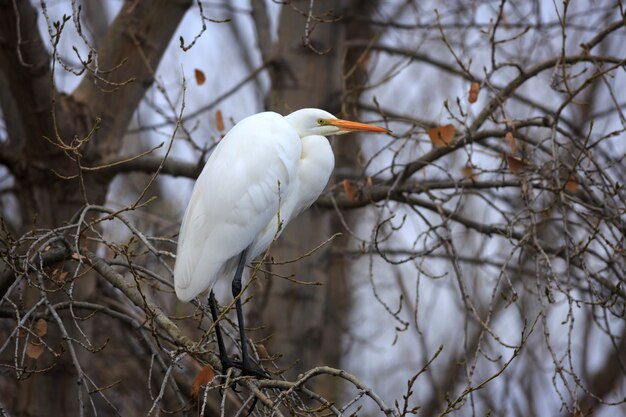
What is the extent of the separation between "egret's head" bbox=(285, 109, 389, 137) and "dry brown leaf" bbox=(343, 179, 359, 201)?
25.7 inches

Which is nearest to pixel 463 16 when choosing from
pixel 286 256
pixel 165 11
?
pixel 286 256

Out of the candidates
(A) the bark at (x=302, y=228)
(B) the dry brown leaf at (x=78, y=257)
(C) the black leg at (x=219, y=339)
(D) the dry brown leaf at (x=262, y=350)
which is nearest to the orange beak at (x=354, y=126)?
(C) the black leg at (x=219, y=339)

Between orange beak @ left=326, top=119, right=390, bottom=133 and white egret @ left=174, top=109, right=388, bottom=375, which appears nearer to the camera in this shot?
white egret @ left=174, top=109, right=388, bottom=375

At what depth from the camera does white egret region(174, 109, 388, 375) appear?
10.8 ft

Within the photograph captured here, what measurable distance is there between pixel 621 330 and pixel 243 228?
207 inches

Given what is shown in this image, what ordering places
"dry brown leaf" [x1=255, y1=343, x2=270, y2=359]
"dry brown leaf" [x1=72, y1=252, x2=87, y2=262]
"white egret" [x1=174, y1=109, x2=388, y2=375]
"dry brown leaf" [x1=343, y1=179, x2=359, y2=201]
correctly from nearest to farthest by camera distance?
"dry brown leaf" [x1=72, y1=252, x2=87, y2=262], "dry brown leaf" [x1=255, y1=343, x2=270, y2=359], "white egret" [x1=174, y1=109, x2=388, y2=375], "dry brown leaf" [x1=343, y1=179, x2=359, y2=201]

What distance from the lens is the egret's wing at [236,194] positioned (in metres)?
3.31

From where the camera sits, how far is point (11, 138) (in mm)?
4777

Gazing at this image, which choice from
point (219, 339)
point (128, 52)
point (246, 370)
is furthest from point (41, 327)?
point (128, 52)

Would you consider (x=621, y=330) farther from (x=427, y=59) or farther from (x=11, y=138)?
(x=11, y=138)

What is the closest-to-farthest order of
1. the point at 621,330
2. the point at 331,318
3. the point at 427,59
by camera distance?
the point at 427,59, the point at 621,330, the point at 331,318

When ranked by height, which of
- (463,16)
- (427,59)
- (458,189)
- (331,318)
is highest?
(463,16)

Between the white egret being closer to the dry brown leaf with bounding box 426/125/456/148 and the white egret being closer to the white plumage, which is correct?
the white plumage

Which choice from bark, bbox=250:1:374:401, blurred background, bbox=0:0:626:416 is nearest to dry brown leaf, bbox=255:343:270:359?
blurred background, bbox=0:0:626:416
